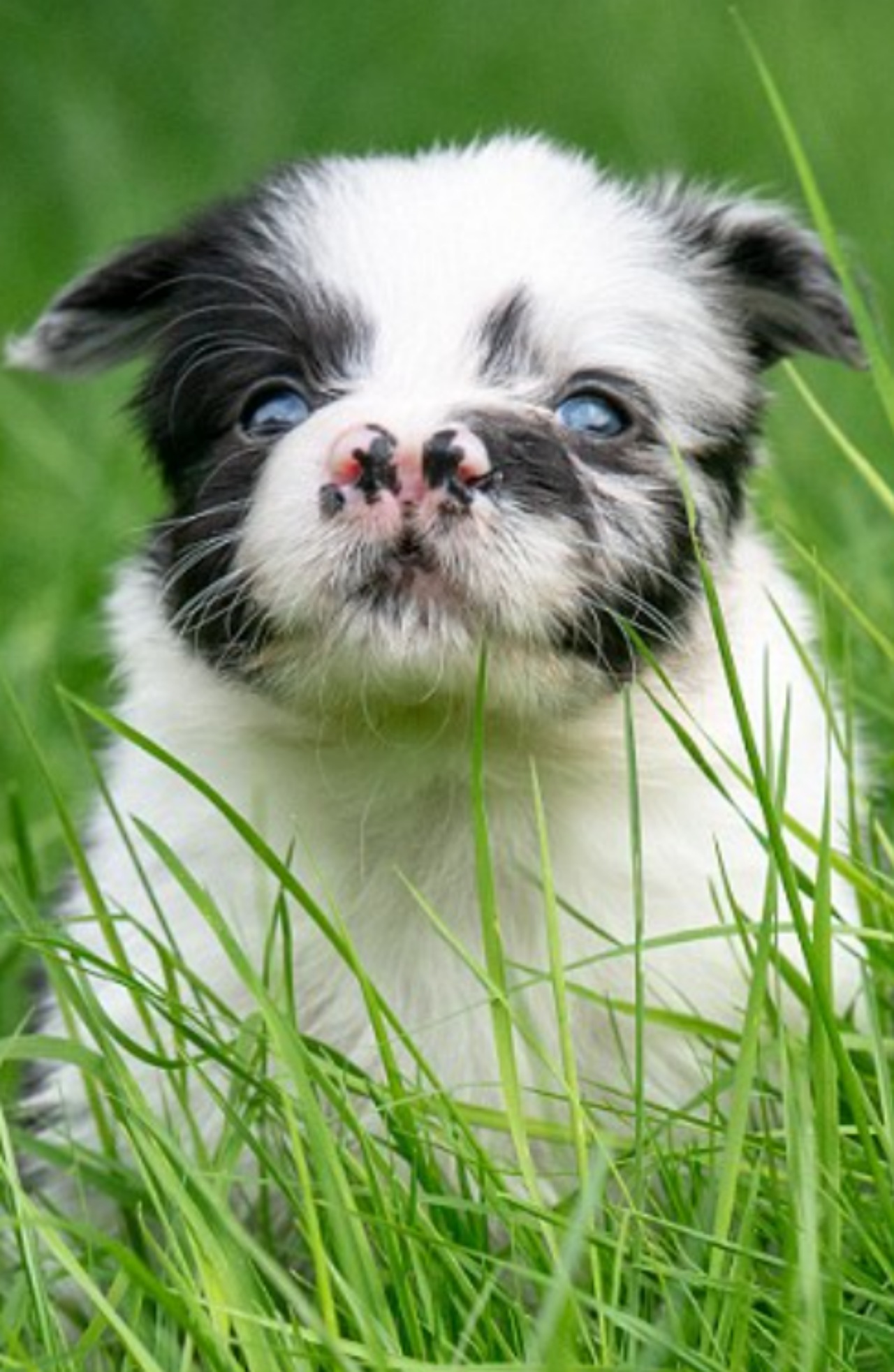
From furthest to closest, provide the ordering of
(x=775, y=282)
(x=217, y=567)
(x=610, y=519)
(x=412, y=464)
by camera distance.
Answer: (x=775, y=282), (x=217, y=567), (x=610, y=519), (x=412, y=464)

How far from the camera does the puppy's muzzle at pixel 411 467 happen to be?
12.3ft

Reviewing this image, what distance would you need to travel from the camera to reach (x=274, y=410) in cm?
425

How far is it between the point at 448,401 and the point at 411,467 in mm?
199

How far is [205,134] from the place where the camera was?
389 inches

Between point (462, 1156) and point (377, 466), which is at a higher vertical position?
point (377, 466)

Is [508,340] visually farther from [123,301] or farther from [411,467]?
[123,301]

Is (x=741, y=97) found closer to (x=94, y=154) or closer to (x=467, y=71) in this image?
(x=467, y=71)

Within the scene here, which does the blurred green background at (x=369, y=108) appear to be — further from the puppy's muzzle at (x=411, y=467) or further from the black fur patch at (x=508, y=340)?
the puppy's muzzle at (x=411, y=467)

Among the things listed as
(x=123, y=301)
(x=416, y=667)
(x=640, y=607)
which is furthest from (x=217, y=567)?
(x=123, y=301)

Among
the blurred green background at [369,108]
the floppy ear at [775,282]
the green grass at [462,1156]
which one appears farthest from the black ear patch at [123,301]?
the blurred green background at [369,108]

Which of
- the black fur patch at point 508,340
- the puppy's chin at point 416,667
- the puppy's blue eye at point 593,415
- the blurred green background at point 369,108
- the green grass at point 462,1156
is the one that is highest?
the blurred green background at point 369,108

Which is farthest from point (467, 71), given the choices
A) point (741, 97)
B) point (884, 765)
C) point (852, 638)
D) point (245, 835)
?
point (245, 835)

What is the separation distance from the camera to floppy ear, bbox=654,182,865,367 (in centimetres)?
467

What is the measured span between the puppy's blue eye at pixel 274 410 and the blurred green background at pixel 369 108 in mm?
2780
